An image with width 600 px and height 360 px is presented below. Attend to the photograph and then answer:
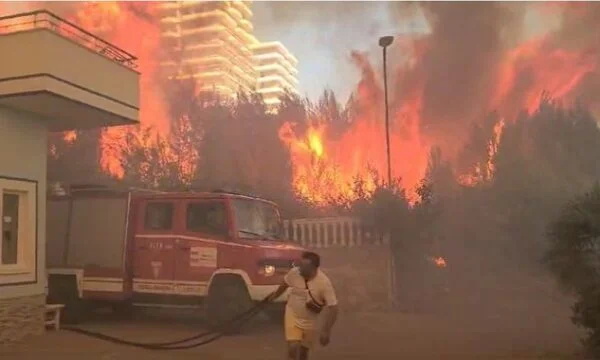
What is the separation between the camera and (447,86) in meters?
33.2

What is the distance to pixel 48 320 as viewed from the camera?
1159 centimetres

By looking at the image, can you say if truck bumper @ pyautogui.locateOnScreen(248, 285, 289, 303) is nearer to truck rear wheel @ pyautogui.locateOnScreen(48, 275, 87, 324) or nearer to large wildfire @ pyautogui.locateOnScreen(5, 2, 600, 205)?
truck rear wheel @ pyautogui.locateOnScreen(48, 275, 87, 324)

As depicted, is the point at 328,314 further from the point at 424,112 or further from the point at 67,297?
the point at 424,112

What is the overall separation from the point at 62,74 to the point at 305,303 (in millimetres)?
5721

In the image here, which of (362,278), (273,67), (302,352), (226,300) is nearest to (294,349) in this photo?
(302,352)

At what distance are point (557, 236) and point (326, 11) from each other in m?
32.3

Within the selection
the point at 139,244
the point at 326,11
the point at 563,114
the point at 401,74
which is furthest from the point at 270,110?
the point at 139,244

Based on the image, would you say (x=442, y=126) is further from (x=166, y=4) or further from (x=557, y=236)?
(x=166, y=4)

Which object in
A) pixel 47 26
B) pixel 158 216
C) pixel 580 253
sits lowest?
pixel 580 253

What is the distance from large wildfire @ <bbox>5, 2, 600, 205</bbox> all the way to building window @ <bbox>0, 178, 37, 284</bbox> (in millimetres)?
16202

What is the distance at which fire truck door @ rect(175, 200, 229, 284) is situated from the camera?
11.6m

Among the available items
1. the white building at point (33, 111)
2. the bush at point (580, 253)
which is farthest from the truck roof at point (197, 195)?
the bush at point (580, 253)

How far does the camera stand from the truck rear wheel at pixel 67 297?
41.9ft

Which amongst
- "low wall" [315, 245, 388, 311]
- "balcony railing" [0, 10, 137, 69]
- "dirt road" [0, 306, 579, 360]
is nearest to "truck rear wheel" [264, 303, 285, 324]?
"dirt road" [0, 306, 579, 360]
